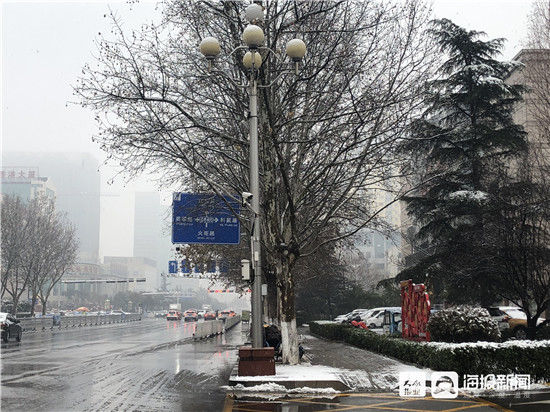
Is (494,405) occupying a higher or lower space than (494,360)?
lower

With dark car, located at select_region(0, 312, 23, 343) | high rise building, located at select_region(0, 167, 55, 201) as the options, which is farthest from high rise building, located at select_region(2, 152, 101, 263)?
dark car, located at select_region(0, 312, 23, 343)

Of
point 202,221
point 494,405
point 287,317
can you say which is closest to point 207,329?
point 202,221

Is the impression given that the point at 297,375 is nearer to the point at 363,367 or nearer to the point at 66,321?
the point at 363,367

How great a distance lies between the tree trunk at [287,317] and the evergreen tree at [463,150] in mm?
12089

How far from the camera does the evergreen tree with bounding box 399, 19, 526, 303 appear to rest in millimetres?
28375

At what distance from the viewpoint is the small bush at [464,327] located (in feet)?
55.1

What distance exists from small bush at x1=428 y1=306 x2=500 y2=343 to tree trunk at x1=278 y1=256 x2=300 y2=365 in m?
3.96

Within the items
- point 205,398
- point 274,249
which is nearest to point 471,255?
point 274,249

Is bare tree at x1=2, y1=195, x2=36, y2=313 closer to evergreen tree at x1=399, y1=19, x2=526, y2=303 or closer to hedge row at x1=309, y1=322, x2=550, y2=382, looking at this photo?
evergreen tree at x1=399, y1=19, x2=526, y2=303

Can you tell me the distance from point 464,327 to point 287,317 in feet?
16.1

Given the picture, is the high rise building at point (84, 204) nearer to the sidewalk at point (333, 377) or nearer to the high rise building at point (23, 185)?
the high rise building at point (23, 185)

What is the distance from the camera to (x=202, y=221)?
24.0 metres

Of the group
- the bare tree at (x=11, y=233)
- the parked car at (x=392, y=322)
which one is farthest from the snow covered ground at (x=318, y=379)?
the bare tree at (x=11, y=233)

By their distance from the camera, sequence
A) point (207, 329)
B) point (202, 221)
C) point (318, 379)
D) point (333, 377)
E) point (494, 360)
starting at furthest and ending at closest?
point (207, 329) → point (202, 221) → point (494, 360) → point (333, 377) → point (318, 379)
